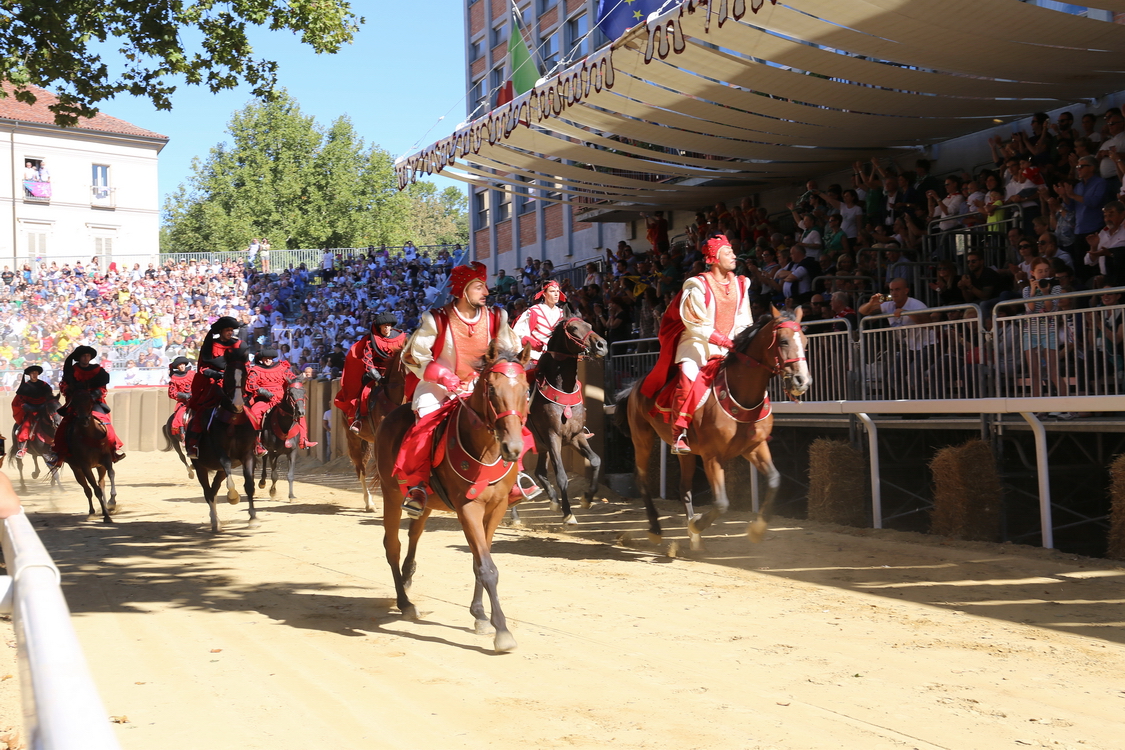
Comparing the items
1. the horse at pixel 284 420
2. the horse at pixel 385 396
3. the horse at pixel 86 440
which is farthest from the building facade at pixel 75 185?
the horse at pixel 385 396

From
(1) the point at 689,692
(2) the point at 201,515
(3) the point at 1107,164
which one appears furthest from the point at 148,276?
(1) the point at 689,692

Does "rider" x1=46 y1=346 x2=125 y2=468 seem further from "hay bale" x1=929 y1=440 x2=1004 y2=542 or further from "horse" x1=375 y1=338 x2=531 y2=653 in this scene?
"hay bale" x1=929 y1=440 x2=1004 y2=542

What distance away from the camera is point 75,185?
197 ft

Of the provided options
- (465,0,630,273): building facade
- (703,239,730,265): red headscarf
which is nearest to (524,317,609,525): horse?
(703,239,730,265): red headscarf

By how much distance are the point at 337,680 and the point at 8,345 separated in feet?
103

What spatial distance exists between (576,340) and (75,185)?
56.8 m

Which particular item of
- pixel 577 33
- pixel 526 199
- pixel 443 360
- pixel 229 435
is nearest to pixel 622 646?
pixel 443 360

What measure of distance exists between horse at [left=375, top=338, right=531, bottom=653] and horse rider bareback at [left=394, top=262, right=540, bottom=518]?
0.14 meters

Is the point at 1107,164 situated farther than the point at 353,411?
No

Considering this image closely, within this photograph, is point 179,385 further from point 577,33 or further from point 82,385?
point 577,33

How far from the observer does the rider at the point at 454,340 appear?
7367mm

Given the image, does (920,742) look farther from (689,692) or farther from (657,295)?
(657,295)

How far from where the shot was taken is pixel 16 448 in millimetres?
21906

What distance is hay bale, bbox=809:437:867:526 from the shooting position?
38.7 ft
